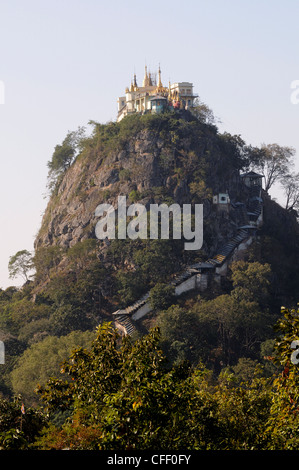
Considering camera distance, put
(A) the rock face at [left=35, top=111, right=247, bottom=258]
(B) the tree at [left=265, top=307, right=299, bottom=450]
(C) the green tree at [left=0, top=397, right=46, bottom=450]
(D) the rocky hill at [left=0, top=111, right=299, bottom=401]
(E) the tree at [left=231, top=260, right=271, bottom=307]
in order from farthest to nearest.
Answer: (A) the rock face at [left=35, top=111, right=247, bottom=258], (E) the tree at [left=231, top=260, right=271, bottom=307], (D) the rocky hill at [left=0, top=111, right=299, bottom=401], (C) the green tree at [left=0, top=397, right=46, bottom=450], (B) the tree at [left=265, top=307, right=299, bottom=450]

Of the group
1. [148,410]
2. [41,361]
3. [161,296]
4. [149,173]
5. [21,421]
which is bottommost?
[41,361]

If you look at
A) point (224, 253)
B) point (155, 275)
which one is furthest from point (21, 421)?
point (224, 253)

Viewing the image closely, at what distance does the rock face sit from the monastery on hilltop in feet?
7.25

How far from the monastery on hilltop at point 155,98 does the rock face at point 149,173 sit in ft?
7.25

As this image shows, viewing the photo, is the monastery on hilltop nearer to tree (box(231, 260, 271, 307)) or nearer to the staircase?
the staircase

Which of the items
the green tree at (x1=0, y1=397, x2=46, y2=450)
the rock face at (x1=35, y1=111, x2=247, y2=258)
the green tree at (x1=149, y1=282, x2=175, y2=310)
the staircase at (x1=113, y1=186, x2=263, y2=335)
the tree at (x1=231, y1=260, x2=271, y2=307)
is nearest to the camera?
the green tree at (x1=0, y1=397, x2=46, y2=450)

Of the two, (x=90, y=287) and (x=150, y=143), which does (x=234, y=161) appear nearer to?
(x=150, y=143)

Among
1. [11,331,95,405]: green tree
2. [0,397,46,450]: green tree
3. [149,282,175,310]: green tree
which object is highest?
[149,282,175,310]: green tree

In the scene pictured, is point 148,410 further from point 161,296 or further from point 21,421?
point 161,296

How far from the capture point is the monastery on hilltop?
66.6 m

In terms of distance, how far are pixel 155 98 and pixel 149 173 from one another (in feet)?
26.8

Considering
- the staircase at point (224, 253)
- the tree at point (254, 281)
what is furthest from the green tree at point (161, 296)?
the tree at point (254, 281)

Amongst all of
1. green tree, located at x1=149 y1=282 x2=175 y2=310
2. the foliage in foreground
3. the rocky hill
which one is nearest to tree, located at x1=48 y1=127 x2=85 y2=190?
the rocky hill

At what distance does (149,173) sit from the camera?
202ft
